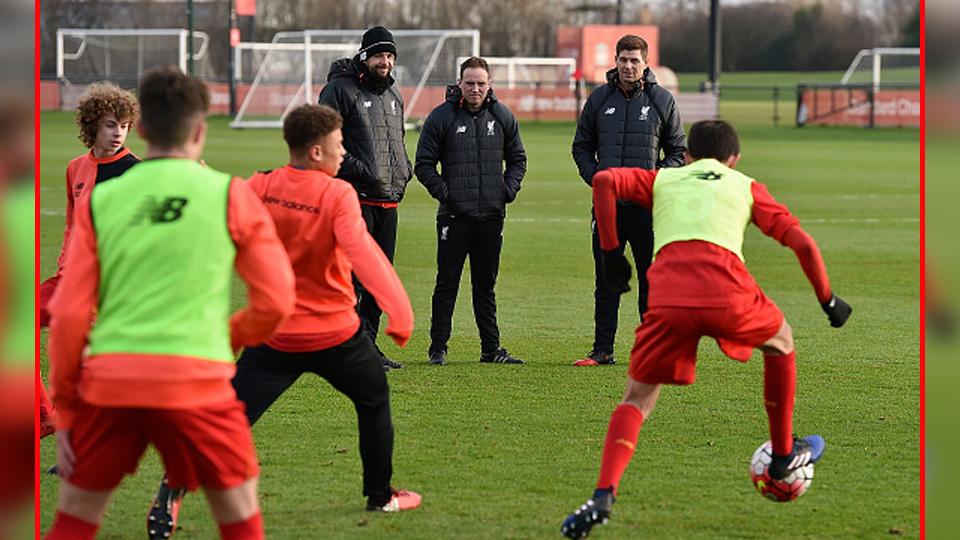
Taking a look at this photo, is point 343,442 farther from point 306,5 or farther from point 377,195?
point 306,5

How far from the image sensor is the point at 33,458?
1812 mm

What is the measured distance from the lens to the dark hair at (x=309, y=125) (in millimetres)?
5215

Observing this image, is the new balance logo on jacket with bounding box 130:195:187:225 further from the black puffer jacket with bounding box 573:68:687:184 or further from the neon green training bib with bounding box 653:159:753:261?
the black puffer jacket with bounding box 573:68:687:184

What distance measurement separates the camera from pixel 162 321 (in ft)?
12.2

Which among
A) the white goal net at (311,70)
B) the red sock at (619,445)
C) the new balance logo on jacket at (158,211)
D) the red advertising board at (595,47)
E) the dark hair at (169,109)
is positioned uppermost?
the red advertising board at (595,47)

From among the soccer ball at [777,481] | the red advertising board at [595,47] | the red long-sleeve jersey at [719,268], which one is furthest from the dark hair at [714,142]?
the red advertising board at [595,47]

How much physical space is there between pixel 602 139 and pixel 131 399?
6.26 m

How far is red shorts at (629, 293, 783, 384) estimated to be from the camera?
521cm

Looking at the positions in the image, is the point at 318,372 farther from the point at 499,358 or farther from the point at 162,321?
the point at 499,358

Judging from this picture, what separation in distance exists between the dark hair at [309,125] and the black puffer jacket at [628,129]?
14.3ft

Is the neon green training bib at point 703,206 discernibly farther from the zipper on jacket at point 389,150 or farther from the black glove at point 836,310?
the zipper on jacket at point 389,150

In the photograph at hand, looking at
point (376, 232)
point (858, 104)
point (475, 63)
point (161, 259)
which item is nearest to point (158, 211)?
point (161, 259)

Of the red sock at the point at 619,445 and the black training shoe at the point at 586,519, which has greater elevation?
the red sock at the point at 619,445

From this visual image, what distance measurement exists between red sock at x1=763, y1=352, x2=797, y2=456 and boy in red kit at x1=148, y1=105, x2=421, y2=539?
1557 millimetres
